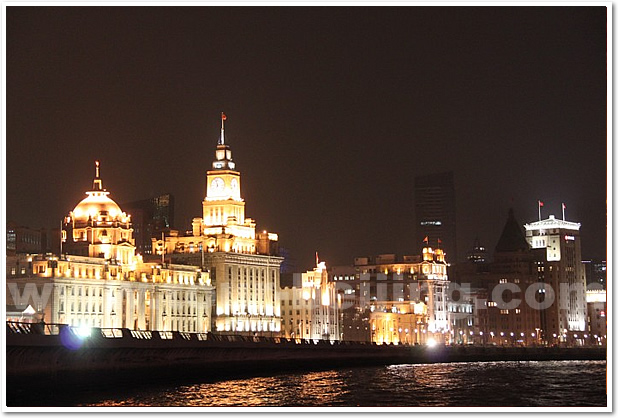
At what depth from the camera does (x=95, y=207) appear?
126 metres

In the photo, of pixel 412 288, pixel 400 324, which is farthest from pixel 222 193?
pixel 412 288

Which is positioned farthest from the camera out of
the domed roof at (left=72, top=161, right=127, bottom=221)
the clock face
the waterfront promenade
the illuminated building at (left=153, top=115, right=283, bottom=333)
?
the clock face

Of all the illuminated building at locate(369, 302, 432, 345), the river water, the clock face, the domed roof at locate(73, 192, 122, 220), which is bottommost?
the river water

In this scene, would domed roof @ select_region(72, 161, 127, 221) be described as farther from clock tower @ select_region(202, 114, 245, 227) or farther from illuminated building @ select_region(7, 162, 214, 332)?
clock tower @ select_region(202, 114, 245, 227)

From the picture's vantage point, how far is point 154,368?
78.2 meters

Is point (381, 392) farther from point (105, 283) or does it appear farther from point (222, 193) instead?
point (222, 193)

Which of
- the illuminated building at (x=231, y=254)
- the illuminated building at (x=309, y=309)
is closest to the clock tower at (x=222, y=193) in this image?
the illuminated building at (x=231, y=254)

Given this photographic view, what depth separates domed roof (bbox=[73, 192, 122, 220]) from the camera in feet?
413

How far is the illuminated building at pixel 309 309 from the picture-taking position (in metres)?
149

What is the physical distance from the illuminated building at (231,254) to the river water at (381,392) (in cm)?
5355

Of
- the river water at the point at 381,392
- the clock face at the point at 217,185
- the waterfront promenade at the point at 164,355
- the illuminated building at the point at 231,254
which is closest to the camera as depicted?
the river water at the point at 381,392

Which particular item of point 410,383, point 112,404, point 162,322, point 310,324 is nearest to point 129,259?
point 162,322

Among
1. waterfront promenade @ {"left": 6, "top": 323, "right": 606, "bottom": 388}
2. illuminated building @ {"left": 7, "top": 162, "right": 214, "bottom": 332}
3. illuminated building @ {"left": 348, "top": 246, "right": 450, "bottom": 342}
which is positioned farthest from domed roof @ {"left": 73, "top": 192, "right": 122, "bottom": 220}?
illuminated building @ {"left": 348, "top": 246, "right": 450, "bottom": 342}

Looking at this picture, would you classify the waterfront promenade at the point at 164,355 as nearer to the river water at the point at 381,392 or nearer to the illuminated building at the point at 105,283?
the river water at the point at 381,392
